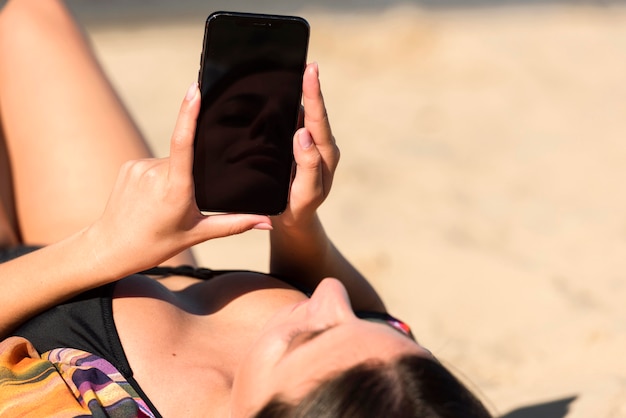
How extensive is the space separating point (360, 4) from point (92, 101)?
350cm

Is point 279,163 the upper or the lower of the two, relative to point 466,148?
upper

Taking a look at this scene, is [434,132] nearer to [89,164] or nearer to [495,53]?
[495,53]

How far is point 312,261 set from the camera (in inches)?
78.7

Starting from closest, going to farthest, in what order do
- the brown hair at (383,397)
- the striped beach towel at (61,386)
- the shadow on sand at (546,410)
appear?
the brown hair at (383,397) → the striped beach towel at (61,386) → the shadow on sand at (546,410)

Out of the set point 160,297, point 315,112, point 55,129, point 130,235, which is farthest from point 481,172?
point 130,235

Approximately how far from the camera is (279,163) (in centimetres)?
169

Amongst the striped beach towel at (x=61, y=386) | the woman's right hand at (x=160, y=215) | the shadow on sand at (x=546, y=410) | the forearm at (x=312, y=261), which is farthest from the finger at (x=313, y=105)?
the shadow on sand at (x=546, y=410)

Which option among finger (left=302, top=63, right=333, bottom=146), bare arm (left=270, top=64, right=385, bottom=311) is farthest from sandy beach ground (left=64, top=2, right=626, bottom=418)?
finger (left=302, top=63, right=333, bottom=146)

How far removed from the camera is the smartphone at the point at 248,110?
159 cm

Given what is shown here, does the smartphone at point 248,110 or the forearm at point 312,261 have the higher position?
the smartphone at point 248,110

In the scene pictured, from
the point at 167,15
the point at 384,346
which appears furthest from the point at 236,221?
the point at 167,15

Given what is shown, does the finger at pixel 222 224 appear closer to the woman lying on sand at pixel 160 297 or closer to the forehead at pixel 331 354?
the woman lying on sand at pixel 160 297

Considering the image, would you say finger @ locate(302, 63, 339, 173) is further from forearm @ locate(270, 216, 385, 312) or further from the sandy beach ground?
the sandy beach ground

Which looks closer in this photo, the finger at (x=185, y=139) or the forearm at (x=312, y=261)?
the finger at (x=185, y=139)
